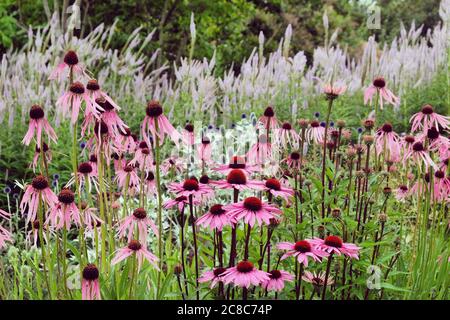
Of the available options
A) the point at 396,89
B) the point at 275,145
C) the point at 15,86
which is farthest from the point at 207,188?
the point at 396,89

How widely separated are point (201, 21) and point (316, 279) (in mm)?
Answer: 8633

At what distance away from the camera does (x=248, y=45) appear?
39.1ft

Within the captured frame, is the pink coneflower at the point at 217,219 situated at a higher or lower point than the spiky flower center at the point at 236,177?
lower

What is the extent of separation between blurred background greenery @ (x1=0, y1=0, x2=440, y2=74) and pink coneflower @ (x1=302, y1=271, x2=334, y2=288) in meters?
4.80

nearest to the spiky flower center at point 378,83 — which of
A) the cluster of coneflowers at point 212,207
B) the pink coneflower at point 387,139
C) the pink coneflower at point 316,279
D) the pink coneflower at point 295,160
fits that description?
the cluster of coneflowers at point 212,207

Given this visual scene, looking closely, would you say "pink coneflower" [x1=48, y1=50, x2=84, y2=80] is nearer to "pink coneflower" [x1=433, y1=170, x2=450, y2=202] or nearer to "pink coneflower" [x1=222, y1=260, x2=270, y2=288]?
"pink coneflower" [x1=222, y1=260, x2=270, y2=288]

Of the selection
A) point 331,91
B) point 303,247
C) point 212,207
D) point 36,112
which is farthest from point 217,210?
point 331,91

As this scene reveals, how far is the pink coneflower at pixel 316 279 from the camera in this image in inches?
80.9

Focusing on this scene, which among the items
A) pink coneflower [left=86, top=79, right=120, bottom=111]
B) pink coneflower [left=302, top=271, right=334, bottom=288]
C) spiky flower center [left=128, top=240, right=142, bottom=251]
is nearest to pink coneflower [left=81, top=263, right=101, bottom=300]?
spiky flower center [left=128, top=240, right=142, bottom=251]

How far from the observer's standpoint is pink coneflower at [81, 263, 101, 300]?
1.65 metres

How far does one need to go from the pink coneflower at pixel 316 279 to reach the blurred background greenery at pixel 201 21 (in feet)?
15.8

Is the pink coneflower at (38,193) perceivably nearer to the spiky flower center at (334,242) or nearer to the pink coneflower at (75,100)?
the pink coneflower at (75,100)
